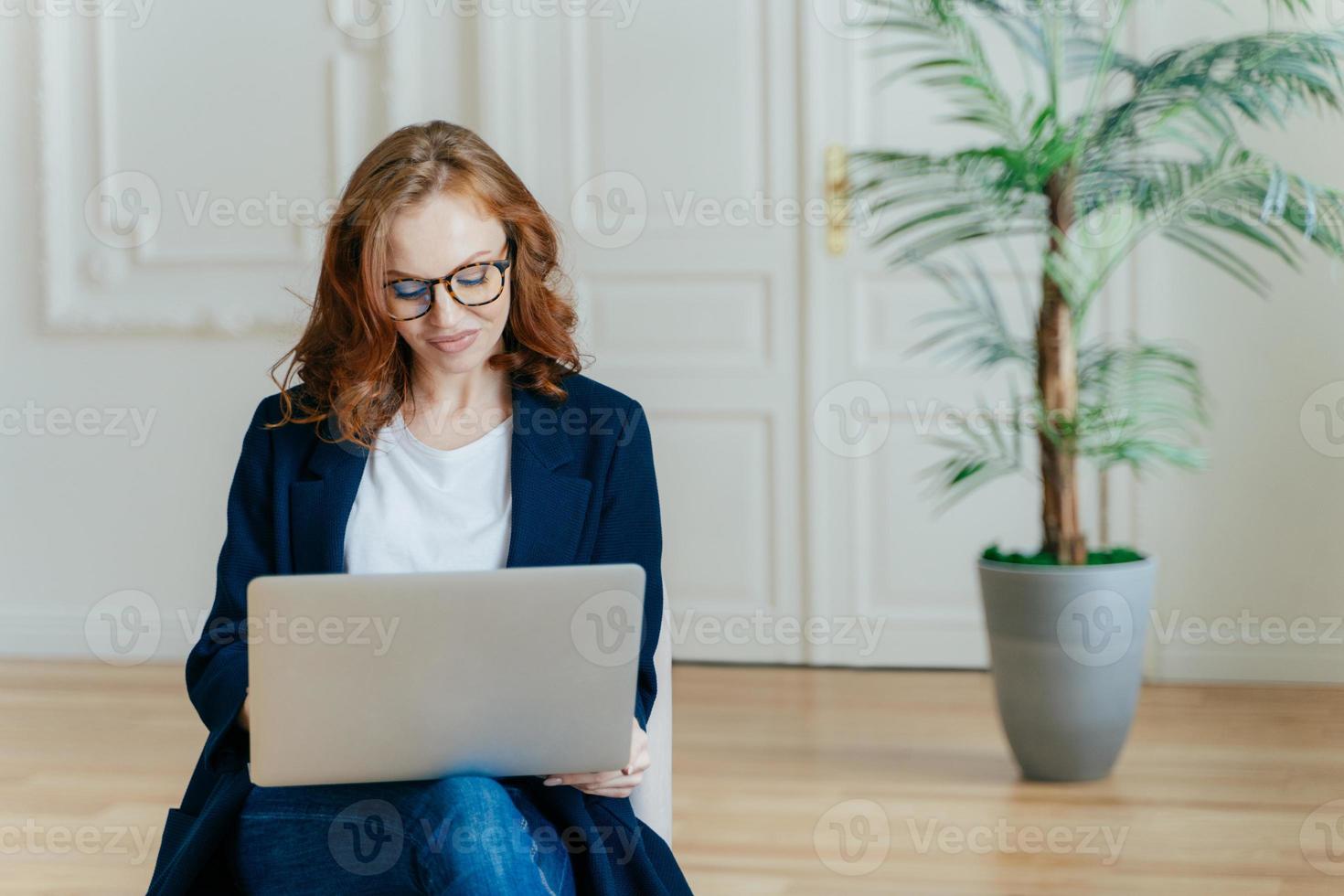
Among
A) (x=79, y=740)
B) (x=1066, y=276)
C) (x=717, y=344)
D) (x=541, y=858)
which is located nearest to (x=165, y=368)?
(x=79, y=740)

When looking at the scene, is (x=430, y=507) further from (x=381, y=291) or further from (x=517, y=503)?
(x=381, y=291)

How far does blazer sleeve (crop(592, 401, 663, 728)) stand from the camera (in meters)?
1.69

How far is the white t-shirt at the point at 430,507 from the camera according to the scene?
65.2 inches

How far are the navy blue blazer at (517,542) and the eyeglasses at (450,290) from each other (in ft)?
0.47

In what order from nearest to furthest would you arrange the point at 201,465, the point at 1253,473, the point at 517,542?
the point at 517,542 < the point at 1253,473 < the point at 201,465

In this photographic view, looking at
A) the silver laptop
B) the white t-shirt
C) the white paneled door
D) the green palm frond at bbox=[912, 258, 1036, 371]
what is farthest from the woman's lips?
the white paneled door

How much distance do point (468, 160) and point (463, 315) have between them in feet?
0.58

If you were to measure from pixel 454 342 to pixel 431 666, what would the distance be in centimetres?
49

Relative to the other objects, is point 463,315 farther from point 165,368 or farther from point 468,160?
point 165,368

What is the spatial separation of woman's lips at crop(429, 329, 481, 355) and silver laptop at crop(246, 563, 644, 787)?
0.44m

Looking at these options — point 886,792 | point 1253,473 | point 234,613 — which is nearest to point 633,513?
point 234,613

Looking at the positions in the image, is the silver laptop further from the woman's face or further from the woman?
the woman's face

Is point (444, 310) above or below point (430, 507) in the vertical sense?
above

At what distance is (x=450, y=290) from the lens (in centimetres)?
164
